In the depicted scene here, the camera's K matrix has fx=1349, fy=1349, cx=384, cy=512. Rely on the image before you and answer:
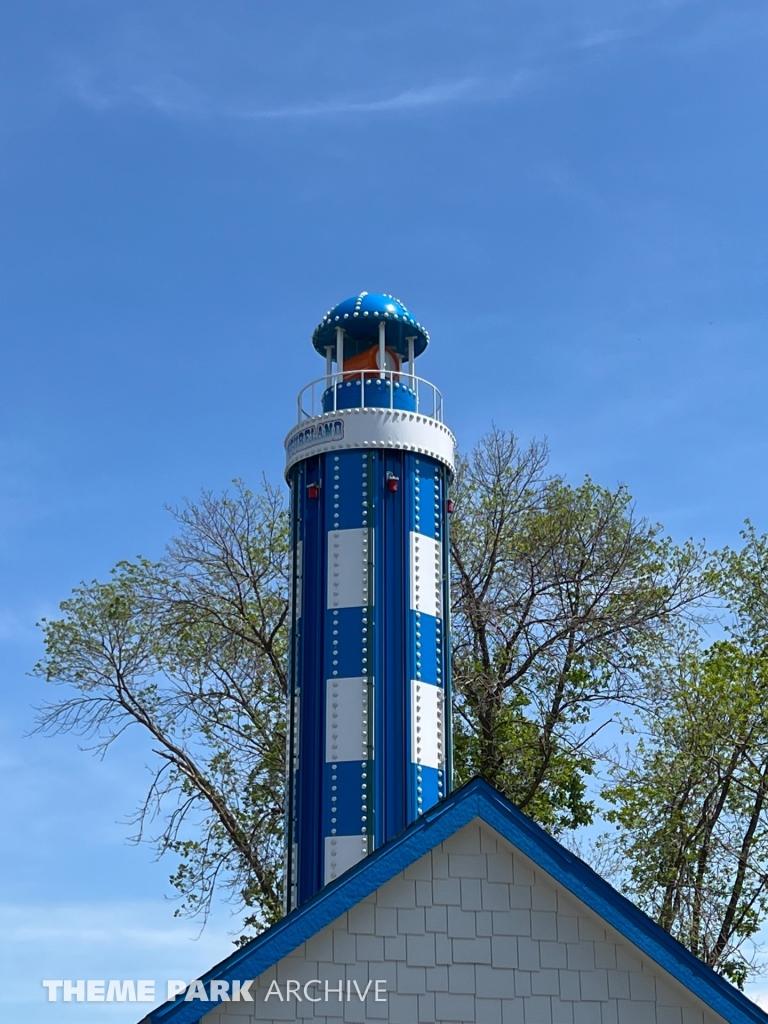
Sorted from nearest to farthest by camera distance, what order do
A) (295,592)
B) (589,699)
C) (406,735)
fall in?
(406,735) → (295,592) → (589,699)

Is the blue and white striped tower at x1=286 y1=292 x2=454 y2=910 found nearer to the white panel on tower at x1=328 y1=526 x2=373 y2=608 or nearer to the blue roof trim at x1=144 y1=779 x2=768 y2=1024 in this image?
the white panel on tower at x1=328 y1=526 x2=373 y2=608

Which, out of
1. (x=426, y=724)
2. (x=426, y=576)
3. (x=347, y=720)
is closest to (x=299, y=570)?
(x=426, y=576)

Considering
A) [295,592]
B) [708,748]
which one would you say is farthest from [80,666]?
[708,748]

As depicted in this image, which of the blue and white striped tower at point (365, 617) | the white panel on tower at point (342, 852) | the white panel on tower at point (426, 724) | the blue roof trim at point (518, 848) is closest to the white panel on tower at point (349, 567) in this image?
the blue and white striped tower at point (365, 617)

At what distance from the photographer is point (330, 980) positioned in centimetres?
1215

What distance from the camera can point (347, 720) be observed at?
24.3 meters

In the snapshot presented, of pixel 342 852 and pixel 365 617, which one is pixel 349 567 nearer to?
pixel 365 617

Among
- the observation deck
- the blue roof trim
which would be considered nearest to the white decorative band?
the observation deck

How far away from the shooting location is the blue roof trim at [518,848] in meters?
11.8

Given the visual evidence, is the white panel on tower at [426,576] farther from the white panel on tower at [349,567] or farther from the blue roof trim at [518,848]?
the blue roof trim at [518,848]

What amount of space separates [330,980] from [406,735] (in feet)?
40.0

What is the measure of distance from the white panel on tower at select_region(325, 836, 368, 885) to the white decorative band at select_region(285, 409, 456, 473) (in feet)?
24.2

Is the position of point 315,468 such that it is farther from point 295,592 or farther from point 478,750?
point 478,750

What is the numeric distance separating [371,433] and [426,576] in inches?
117
